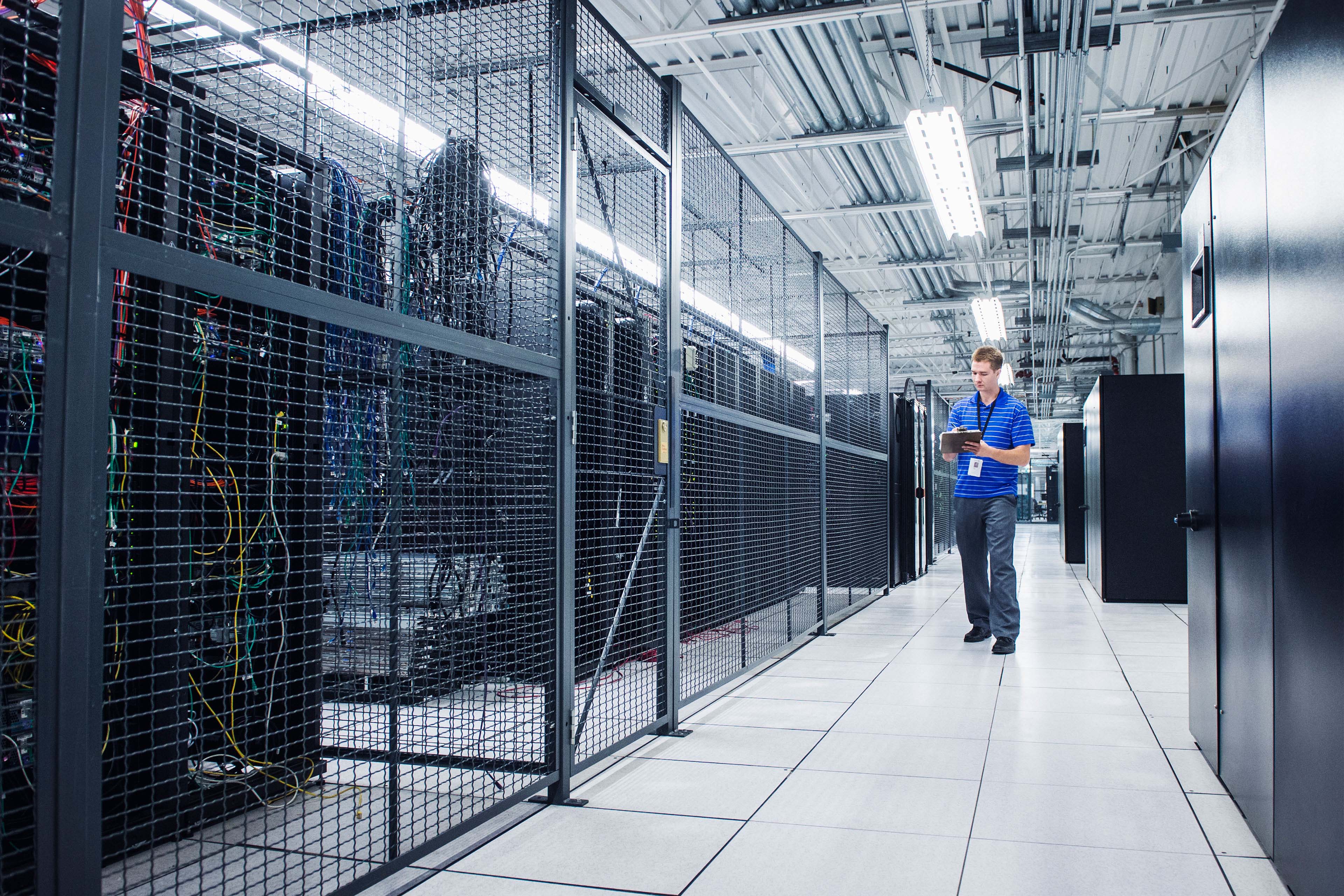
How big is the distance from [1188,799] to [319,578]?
2289 millimetres

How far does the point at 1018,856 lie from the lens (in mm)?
1936

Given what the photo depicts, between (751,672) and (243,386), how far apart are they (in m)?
2.61

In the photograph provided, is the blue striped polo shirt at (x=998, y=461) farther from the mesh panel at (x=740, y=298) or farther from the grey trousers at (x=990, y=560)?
the mesh panel at (x=740, y=298)

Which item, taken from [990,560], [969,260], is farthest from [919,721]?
[969,260]

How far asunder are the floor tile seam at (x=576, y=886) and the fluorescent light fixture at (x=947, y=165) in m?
4.57

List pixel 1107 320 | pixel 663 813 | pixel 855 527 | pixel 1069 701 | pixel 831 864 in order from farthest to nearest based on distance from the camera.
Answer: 1. pixel 1107 320
2. pixel 855 527
3. pixel 1069 701
4. pixel 663 813
5. pixel 831 864

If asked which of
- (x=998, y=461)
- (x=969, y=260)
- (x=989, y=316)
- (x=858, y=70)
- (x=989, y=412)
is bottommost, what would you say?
(x=998, y=461)

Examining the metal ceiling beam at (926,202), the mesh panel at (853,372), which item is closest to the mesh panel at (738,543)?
the mesh panel at (853,372)

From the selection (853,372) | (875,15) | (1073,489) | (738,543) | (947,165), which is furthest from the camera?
(1073,489)

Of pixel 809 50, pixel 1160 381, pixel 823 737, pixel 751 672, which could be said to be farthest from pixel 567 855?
pixel 1160 381

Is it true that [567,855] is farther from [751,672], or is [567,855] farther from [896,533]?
[896,533]

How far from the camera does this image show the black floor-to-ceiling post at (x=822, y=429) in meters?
5.19

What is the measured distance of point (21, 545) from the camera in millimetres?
1866

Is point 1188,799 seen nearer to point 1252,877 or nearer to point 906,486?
point 1252,877
